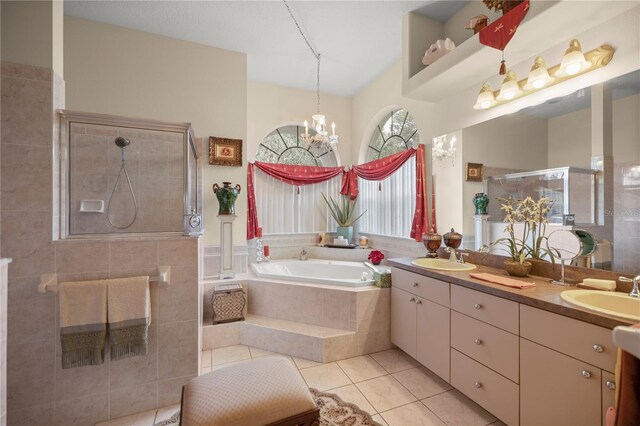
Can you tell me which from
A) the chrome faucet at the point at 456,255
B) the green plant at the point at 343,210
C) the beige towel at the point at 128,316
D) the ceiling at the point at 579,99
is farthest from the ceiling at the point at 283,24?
the beige towel at the point at 128,316

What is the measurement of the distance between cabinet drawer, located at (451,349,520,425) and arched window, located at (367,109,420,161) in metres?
2.29

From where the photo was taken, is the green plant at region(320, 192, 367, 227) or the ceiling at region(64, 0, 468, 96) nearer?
the ceiling at region(64, 0, 468, 96)

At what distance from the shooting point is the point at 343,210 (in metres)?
4.20

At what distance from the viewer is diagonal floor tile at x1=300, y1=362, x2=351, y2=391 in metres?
1.96

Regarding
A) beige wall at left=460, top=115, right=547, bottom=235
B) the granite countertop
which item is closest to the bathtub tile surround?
the granite countertop

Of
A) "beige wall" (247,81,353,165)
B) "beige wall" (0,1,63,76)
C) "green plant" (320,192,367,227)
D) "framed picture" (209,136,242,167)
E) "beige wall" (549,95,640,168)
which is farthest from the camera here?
"green plant" (320,192,367,227)

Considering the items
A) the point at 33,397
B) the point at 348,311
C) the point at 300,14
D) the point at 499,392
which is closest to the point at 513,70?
the point at 300,14

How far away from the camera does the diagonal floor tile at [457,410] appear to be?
161 centimetres

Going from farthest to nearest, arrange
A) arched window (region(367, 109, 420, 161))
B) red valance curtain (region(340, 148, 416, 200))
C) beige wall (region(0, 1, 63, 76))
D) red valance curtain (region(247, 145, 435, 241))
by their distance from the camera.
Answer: arched window (region(367, 109, 420, 161))
red valance curtain (region(340, 148, 416, 200))
red valance curtain (region(247, 145, 435, 241))
beige wall (region(0, 1, 63, 76))

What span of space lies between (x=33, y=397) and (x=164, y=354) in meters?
0.67

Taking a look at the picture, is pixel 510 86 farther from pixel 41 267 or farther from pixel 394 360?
pixel 41 267

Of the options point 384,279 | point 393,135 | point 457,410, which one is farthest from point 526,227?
point 393,135

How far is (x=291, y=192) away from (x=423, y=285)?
2468mm

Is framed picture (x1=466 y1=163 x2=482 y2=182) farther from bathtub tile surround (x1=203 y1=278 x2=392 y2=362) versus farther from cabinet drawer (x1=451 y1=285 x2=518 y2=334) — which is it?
bathtub tile surround (x1=203 y1=278 x2=392 y2=362)
